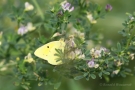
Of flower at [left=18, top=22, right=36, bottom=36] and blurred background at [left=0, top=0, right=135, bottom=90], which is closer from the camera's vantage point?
flower at [left=18, top=22, right=36, bottom=36]

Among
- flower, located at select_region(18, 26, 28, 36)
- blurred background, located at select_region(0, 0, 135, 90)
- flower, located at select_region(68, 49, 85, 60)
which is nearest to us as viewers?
flower, located at select_region(68, 49, 85, 60)

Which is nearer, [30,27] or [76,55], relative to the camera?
[76,55]

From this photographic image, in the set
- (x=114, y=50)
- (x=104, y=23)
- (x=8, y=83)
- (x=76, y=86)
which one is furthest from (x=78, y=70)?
(x=104, y=23)

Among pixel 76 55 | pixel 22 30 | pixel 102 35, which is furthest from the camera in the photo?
pixel 102 35

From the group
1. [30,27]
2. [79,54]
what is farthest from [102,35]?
[79,54]

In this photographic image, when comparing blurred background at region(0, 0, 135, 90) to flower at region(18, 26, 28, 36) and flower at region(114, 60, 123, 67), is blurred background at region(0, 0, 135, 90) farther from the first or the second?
flower at region(114, 60, 123, 67)

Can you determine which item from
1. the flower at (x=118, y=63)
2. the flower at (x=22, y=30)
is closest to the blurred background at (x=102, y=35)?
the flower at (x=22, y=30)

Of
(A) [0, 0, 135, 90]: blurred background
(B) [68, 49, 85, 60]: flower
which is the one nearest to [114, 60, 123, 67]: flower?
(B) [68, 49, 85, 60]: flower

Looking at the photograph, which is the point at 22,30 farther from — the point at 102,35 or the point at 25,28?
the point at 102,35

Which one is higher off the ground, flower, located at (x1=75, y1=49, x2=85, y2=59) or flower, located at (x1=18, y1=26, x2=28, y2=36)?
flower, located at (x1=18, y1=26, x2=28, y2=36)
